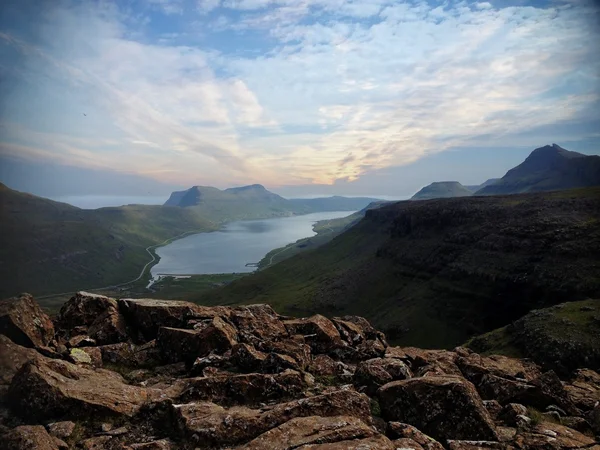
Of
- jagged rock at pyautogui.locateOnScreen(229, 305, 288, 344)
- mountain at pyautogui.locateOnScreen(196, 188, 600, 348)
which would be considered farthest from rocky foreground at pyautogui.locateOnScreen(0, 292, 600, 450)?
mountain at pyautogui.locateOnScreen(196, 188, 600, 348)

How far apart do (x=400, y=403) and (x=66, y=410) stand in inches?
595

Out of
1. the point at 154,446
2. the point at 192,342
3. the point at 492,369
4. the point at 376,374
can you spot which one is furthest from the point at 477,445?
the point at 192,342

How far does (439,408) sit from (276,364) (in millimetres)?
9101

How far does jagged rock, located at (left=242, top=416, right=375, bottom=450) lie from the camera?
12.1 m

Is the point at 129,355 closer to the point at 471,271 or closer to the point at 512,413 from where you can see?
the point at 512,413

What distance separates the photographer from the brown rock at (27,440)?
38.4 ft

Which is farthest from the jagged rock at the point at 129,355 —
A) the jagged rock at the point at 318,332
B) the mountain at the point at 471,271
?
the mountain at the point at 471,271

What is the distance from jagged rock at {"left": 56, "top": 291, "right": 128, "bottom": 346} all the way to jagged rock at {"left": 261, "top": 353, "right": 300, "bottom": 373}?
11210 millimetres

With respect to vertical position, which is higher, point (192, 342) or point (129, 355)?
point (192, 342)

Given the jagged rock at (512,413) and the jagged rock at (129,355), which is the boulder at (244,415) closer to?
the jagged rock at (512,413)

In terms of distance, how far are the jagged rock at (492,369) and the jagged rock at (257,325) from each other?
543 inches

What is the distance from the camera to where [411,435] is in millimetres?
13148

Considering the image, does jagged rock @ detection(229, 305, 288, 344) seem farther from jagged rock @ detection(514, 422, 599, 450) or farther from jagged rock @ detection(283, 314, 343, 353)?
jagged rock @ detection(514, 422, 599, 450)

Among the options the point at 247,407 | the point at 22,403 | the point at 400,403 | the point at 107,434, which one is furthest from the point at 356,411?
the point at 22,403
